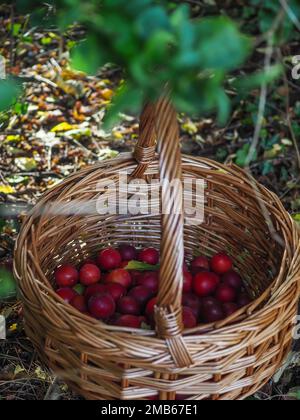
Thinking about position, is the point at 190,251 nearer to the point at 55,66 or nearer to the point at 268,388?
the point at 268,388

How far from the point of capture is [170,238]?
1.14 metres

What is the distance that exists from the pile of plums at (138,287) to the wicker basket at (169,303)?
0.07 meters

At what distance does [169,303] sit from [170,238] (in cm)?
12

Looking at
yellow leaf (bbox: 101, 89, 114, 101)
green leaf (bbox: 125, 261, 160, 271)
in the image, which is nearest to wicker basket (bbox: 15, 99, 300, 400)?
green leaf (bbox: 125, 261, 160, 271)

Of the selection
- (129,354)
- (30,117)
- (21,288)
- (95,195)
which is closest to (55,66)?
(30,117)

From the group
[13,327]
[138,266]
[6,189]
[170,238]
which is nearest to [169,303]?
[170,238]

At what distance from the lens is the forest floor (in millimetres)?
2281

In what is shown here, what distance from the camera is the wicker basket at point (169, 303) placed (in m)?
1.16

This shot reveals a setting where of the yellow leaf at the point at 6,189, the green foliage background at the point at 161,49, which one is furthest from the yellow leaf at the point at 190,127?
the green foliage background at the point at 161,49

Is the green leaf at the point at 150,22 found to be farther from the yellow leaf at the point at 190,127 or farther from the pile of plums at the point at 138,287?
the yellow leaf at the point at 190,127

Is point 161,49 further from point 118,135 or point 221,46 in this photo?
point 118,135

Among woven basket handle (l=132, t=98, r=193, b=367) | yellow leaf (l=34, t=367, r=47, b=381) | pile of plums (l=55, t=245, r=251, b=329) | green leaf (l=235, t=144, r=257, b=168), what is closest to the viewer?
woven basket handle (l=132, t=98, r=193, b=367)

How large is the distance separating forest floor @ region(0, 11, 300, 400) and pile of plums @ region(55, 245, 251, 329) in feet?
1.28

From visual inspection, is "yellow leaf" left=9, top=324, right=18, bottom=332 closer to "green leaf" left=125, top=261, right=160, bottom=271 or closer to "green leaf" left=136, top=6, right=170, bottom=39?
"green leaf" left=125, top=261, right=160, bottom=271
